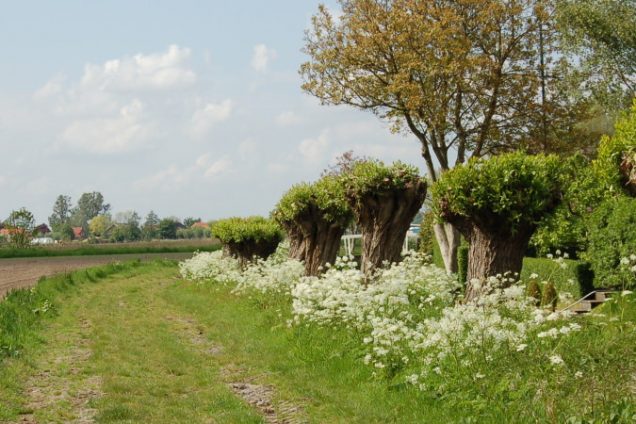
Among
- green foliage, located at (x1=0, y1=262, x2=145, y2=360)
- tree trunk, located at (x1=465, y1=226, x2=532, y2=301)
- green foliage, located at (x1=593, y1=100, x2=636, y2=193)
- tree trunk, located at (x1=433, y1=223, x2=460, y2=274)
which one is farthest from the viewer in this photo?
tree trunk, located at (x1=433, y1=223, x2=460, y2=274)

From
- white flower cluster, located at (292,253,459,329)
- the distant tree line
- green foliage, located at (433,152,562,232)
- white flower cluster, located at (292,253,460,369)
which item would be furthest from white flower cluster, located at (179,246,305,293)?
the distant tree line

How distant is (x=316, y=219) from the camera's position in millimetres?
24094

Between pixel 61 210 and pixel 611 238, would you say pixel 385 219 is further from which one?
pixel 61 210

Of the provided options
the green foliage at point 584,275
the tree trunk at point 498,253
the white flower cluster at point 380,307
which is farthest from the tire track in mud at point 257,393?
the green foliage at point 584,275

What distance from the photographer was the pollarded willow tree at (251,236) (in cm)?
3244

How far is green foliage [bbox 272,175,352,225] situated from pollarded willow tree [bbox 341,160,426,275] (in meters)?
3.90

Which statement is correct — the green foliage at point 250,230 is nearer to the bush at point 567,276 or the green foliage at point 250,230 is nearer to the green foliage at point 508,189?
the bush at point 567,276

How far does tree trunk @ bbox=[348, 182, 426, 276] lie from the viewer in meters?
18.0

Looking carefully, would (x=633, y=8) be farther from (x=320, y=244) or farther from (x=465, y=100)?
(x=320, y=244)

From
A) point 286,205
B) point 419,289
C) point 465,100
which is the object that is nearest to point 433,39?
point 465,100

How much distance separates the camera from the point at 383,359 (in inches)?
423

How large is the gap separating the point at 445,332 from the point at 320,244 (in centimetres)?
1459

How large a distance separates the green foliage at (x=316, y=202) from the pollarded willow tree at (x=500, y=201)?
324 inches

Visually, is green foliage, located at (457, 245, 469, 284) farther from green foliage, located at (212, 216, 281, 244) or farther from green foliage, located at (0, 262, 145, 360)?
green foliage, located at (0, 262, 145, 360)
